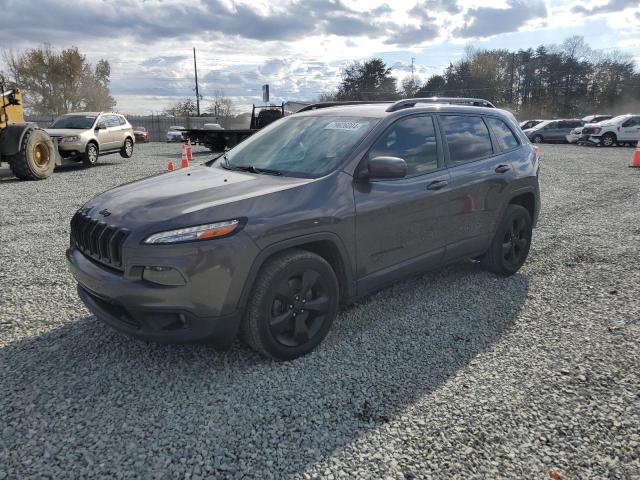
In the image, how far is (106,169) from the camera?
49.4 feet

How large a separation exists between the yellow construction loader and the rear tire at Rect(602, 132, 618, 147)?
25.6 meters

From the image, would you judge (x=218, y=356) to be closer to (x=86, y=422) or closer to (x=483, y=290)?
(x=86, y=422)

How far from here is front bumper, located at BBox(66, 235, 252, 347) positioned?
275cm

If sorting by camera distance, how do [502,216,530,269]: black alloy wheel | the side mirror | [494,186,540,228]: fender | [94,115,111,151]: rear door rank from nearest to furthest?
1. the side mirror
2. [494,186,540,228]: fender
3. [502,216,530,269]: black alloy wheel
4. [94,115,111,151]: rear door

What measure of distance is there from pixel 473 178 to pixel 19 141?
1088 cm

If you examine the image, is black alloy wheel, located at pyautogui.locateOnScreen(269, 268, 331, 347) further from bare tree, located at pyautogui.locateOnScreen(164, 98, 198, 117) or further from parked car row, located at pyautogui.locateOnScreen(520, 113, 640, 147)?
bare tree, located at pyautogui.locateOnScreen(164, 98, 198, 117)

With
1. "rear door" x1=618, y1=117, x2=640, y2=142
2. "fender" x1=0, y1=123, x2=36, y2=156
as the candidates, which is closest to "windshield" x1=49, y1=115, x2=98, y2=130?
"fender" x1=0, y1=123, x2=36, y2=156

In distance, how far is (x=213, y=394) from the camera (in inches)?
115

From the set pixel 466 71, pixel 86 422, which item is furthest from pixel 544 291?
pixel 466 71

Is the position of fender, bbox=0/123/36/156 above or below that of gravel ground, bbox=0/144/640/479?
above

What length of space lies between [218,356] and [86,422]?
927 millimetres

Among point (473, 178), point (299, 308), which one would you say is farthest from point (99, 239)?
point (473, 178)

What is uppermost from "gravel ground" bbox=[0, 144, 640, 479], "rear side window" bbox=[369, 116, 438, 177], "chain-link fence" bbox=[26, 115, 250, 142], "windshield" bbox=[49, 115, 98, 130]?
"chain-link fence" bbox=[26, 115, 250, 142]

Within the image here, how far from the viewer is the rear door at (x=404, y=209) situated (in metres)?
3.52
